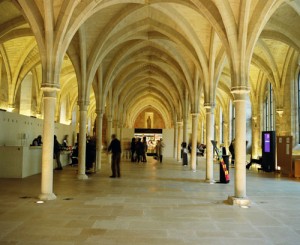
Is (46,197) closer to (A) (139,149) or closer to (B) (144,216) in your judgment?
(B) (144,216)

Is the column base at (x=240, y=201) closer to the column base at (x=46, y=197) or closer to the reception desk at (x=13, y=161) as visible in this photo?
the column base at (x=46, y=197)

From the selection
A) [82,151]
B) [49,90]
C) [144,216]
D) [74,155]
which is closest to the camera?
[144,216]

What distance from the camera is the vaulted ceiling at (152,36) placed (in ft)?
27.6

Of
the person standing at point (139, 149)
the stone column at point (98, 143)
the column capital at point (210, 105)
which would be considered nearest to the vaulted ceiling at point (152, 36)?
the column capital at point (210, 105)

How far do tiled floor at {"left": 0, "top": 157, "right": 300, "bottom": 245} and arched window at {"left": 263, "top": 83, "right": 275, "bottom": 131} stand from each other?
12.3 m

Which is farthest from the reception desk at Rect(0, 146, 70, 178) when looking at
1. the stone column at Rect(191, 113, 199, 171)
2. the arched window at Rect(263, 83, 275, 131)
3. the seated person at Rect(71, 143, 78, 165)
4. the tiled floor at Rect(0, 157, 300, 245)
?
the arched window at Rect(263, 83, 275, 131)

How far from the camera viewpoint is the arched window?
21484 mm

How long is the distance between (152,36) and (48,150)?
9158 millimetres

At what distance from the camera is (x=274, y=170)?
16.6 m

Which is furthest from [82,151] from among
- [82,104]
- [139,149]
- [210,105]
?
[139,149]

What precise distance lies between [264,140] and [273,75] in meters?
3.77

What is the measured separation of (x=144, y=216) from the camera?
6391 millimetres

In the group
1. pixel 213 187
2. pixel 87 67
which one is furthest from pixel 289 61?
pixel 87 67

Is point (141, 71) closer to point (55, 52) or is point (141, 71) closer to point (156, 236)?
point (55, 52)
